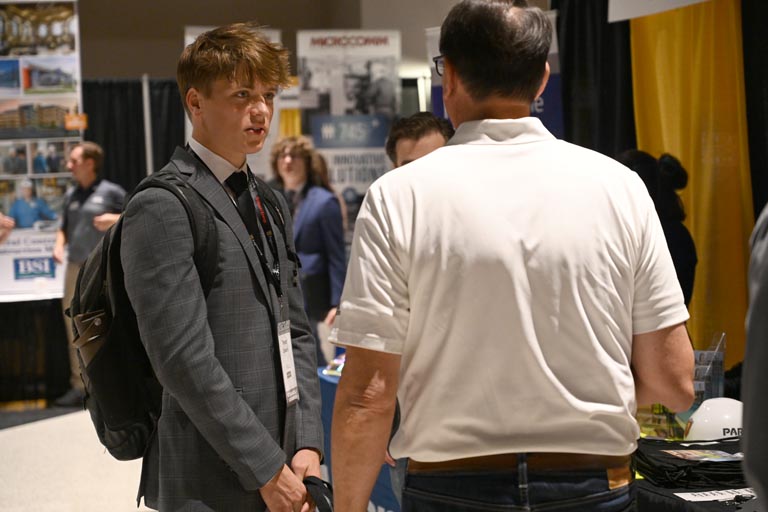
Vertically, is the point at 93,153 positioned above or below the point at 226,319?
above

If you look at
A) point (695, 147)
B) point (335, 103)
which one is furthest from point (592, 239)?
point (335, 103)

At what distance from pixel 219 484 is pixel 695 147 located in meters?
2.87

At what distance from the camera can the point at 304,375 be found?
6.15ft

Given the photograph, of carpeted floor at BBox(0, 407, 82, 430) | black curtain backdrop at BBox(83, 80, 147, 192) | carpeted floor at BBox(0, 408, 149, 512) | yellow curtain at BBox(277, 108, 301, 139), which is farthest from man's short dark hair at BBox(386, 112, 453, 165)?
black curtain backdrop at BBox(83, 80, 147, 192)

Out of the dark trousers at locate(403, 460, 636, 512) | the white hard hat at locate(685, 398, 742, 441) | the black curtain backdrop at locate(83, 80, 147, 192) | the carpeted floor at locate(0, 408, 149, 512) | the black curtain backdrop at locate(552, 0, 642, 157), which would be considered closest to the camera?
the dark trousers at locate(403, 460, 636, 512)

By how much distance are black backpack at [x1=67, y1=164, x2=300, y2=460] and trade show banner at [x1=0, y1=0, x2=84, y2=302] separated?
4.99 m

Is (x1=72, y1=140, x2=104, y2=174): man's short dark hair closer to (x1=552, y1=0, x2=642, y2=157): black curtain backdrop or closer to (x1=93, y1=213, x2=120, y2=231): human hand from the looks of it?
(x1=93, y1=213, x2=120, y2=231): human hand

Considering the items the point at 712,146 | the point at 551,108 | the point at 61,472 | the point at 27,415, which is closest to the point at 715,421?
the point at 712,146

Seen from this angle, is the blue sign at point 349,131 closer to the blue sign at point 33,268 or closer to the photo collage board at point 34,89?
the photo collage board at point 34,89

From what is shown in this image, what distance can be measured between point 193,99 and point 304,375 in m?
0.57

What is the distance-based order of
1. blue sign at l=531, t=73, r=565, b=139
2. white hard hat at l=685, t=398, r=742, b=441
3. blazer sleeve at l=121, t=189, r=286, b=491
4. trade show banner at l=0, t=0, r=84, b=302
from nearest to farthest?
blazer sleeve at l=121, t=189, r=286, b=491
white hard hat at l=685, t=398, r=742, b=441
blue sign at l=531, t=73, r=565, b=139
trade show banner at l=0, t=0, r=84, b=302

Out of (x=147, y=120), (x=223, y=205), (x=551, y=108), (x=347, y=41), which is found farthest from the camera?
(x=147, y=120)

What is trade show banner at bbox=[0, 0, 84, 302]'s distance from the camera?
6.34 m

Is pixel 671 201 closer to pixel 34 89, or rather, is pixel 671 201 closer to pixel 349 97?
pixel 349 97
